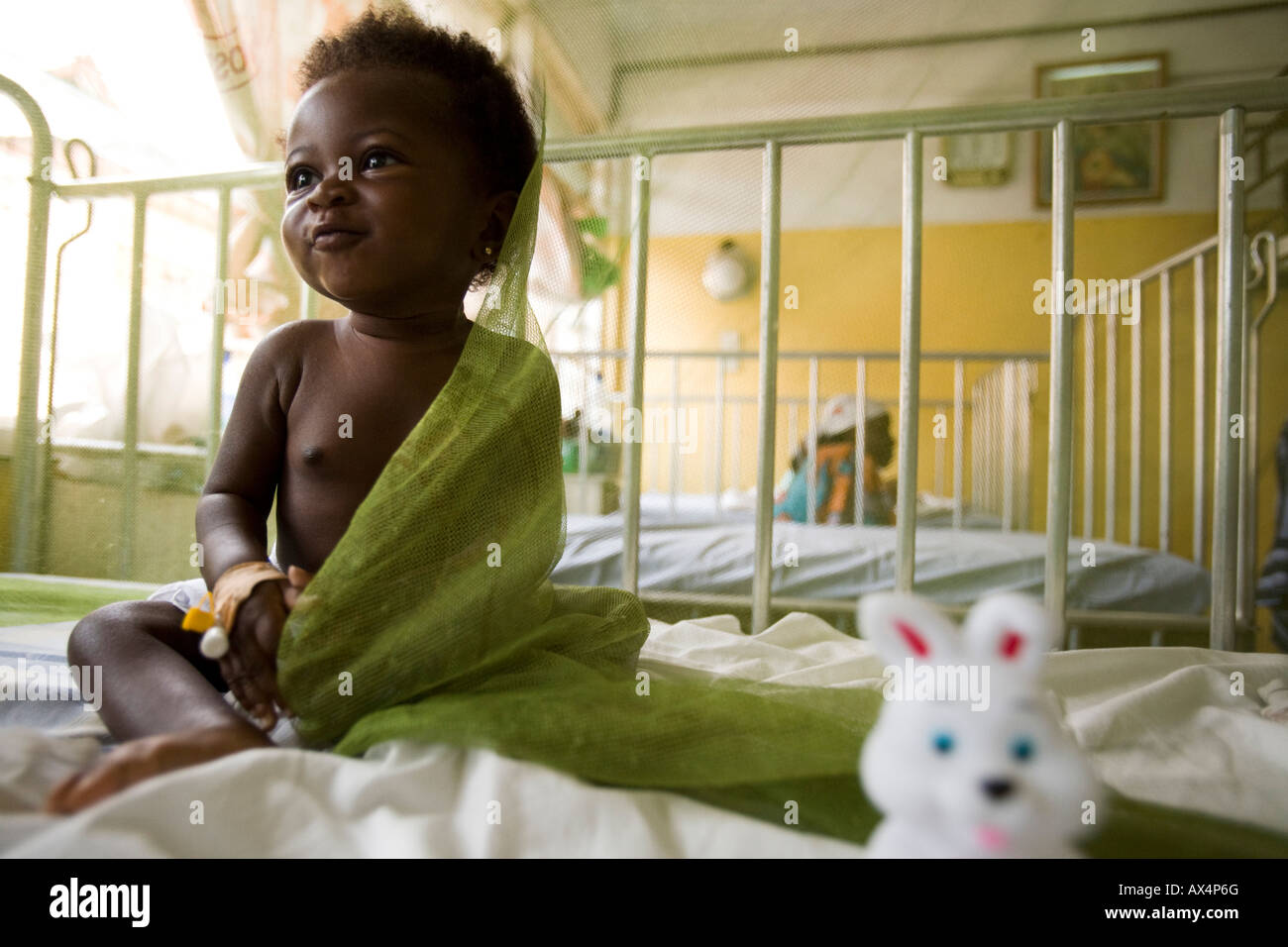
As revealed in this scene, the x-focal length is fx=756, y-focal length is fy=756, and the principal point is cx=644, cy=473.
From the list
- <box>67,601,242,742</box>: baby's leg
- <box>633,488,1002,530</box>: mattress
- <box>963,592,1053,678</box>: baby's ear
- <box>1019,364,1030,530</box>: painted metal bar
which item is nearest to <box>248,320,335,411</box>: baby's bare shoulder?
<box>67,601,242,742</box>: baby's leg

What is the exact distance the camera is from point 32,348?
1.20 m

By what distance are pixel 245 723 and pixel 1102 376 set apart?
3.81 meters

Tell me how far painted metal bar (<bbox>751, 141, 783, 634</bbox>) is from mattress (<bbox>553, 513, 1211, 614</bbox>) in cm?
51

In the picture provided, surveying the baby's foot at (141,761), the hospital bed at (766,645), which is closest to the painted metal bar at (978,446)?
the hospital bed at (766,645)

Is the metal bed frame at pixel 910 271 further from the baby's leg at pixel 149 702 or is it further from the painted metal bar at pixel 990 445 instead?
the painted metal bar at pixel 990 445

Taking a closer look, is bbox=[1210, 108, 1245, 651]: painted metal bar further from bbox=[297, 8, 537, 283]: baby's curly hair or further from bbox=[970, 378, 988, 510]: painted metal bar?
bbox=[970, 378, 988, 510]: painted metal bar

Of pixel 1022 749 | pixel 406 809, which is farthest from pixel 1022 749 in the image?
pixel 406 809

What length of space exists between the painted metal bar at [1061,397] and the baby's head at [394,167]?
0.70 meters

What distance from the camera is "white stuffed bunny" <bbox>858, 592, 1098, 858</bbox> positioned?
0.27 metres

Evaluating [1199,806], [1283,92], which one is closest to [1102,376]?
[1283,92]

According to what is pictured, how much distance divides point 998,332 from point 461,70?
10.7ft

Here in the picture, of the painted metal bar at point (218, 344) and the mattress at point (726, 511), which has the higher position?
the painted metal bar at point (218, 344)

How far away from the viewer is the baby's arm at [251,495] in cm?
50
